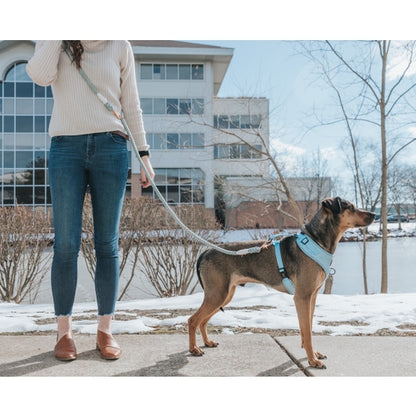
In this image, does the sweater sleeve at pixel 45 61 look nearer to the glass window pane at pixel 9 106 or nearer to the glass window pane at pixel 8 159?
the glass window pane at pixel 8 159

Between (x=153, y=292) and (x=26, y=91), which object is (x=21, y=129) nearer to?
(x=26, y=91)

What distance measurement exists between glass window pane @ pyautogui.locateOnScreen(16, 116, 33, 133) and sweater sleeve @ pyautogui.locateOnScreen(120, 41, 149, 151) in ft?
85.8

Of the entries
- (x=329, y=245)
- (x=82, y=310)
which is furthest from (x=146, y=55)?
(x=329, y=245)

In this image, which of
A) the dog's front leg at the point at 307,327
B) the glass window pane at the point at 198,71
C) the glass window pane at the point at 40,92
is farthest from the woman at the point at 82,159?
the glass window pane at the point at 40,92

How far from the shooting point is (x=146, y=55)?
86.6 ft

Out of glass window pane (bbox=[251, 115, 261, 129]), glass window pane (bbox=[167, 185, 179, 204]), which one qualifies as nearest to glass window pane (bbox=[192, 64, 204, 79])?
glass window pane (bbox=[167, 185, 179, 204])

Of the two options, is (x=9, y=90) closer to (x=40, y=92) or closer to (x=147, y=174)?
(x=40, y=92)

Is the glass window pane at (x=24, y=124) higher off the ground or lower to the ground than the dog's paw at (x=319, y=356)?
higher

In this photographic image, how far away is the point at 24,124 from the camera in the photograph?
87.6ft

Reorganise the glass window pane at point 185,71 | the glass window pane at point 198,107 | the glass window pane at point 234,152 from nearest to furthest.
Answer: the glass window pane at point 234,152
the glass window pane at point 198,107
the glass window pane at point 185,71

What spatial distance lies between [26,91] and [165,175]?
32.9 feet

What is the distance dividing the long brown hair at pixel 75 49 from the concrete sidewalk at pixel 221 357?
1.85 metres

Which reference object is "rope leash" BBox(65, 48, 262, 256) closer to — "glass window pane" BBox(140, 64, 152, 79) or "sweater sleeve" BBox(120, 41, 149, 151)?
"sweater sleeve" BBox(120, 41, 149, 151)

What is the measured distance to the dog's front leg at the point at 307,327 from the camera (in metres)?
2.60
